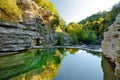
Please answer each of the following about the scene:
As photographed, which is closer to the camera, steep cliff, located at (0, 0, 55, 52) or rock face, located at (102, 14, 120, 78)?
rock face, located at (102, 14, 120, 78)

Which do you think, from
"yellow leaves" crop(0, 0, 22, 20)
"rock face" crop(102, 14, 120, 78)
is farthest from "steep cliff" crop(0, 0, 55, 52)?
"rock face" crop(102, 14, 120, 78)

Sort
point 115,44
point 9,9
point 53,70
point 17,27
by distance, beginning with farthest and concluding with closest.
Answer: point 9,9
point 17,27
point 53,70
point 115,44

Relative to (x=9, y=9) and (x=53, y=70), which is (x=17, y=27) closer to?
(x=9, y=9)

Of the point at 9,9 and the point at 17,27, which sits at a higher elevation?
the point at 9,9

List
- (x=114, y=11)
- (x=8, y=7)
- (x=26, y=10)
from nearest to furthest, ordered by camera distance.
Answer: (x=8, y=7)
(x=26, y=10)
(x=114, y=11)

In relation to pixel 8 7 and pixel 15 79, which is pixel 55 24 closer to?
pixel 8 7

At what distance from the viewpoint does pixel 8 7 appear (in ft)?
70.7

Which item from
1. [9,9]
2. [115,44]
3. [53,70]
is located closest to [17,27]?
[9,9]

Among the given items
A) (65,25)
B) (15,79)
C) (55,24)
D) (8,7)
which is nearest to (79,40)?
(55,24)

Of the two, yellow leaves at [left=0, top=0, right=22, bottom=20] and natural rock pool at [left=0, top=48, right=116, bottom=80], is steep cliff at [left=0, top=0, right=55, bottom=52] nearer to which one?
yellow leaves at [left=0, top=0, right=22, bottom=20]

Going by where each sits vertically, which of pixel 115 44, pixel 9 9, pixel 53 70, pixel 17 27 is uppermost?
pixel 9 9

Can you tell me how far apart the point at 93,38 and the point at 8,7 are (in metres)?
26.4

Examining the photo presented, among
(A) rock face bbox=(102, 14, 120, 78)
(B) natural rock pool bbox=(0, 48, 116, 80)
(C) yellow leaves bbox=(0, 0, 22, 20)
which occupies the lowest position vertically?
(B) natural rock pool bbox=(0, 48, 116, 80)

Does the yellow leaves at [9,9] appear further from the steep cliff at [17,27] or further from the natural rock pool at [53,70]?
the natural rock pool at [53,70]
